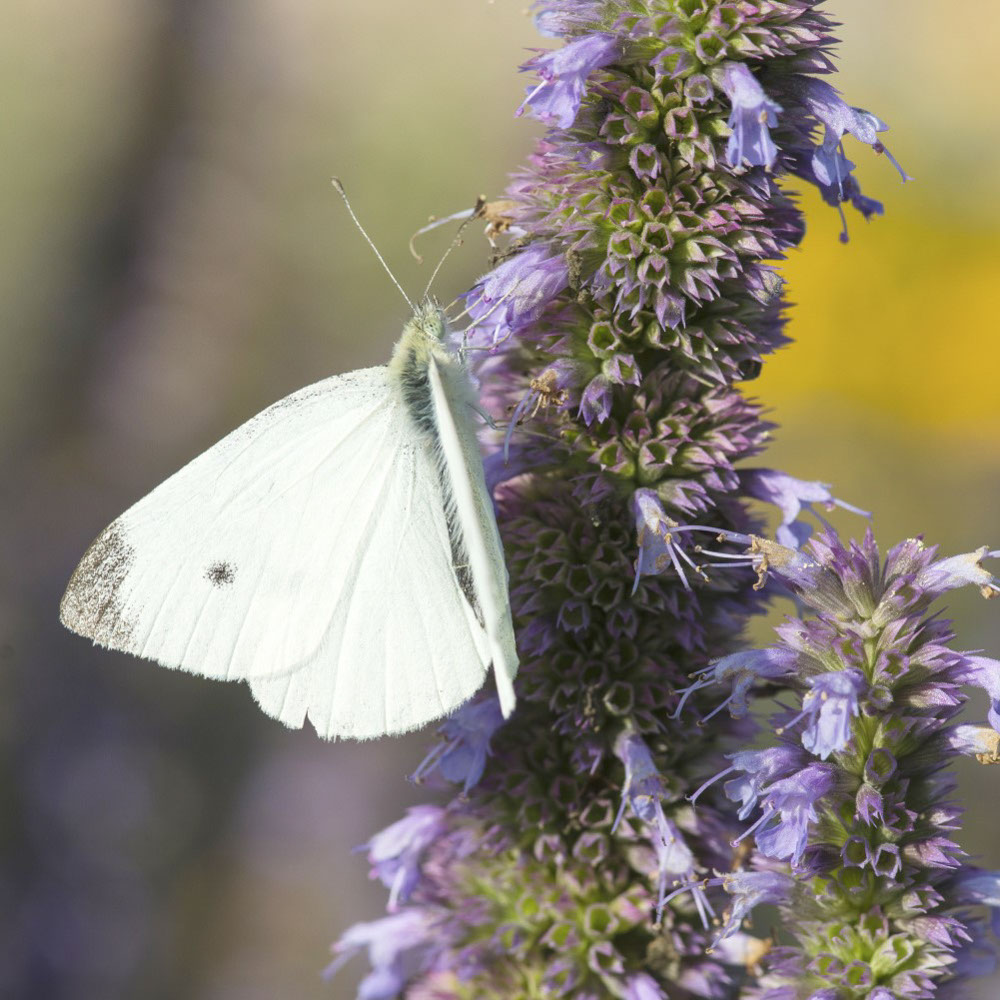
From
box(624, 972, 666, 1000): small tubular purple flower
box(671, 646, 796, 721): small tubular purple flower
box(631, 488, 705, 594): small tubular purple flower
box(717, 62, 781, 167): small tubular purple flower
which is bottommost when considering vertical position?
box(624, 972, 666, 1000): small tubular purple flower

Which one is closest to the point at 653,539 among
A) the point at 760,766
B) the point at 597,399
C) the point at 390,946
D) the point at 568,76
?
the point at 597,399

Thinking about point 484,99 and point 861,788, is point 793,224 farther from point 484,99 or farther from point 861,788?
point 484,99

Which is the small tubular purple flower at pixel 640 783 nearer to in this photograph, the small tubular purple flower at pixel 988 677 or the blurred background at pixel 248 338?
the small tubular purple flower at pixel 988 677

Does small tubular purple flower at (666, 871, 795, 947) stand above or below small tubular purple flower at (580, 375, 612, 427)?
below

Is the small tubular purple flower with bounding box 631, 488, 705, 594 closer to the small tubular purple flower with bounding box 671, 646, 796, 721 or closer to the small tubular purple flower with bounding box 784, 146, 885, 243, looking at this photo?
the small tubular purple flower with bounding box 671, 646, 796, 721

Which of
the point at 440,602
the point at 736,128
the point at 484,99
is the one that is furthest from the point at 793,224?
the point at 484,99

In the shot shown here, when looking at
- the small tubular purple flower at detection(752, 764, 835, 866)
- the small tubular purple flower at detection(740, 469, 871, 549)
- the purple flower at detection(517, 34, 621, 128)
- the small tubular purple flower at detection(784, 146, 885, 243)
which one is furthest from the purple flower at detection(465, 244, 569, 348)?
the small tubular purple flower at detection(752, 764, 835, 866)

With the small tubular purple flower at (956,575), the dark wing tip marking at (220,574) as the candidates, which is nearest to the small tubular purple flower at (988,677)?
the small tubular purple flower at (956,575)
